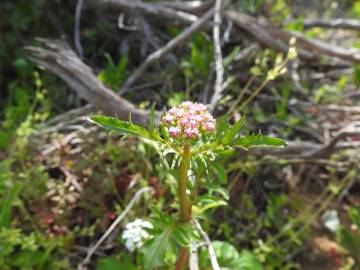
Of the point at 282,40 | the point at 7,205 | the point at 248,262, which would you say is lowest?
the point at 248,262

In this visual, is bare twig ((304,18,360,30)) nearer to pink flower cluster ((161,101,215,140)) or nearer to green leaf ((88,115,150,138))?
pink flower cluster ((161,101,215,140))

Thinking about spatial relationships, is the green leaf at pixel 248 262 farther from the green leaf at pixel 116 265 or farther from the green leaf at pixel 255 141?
the green leaf at pixel 255 141

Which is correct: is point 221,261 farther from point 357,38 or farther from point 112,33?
point 357,38

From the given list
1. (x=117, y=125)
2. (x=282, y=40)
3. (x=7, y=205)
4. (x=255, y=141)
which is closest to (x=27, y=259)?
(x=7, y=205)

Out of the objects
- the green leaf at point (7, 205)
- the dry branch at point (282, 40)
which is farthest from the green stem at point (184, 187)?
the dry branch at point (282, 40)

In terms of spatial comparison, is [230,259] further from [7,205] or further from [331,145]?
[7,205]

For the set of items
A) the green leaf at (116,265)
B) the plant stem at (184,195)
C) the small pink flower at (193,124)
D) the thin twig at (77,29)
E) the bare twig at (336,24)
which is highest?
the thin twig at (77,29)
